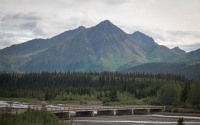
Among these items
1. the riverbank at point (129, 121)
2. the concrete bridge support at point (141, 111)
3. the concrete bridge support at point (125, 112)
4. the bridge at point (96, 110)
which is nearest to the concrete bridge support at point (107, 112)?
the bridge at point (96, 110)

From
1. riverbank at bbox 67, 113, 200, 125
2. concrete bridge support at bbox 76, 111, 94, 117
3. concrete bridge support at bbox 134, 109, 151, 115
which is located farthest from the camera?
concrete bridge support at bbox 134, 109, 151, 115

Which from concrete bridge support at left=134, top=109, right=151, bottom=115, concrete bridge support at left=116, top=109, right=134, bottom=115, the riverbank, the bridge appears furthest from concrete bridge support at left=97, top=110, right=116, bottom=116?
the riverbank

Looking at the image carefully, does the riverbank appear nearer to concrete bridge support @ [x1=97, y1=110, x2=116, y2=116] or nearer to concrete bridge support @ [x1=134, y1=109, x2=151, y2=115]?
concrete bridge support @ [x1=97, y1=110, x2=116, y2=116]

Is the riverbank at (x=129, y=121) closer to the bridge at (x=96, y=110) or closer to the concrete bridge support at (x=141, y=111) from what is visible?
the bridge at (x=96, y=110)

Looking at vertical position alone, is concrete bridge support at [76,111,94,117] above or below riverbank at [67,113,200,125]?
above

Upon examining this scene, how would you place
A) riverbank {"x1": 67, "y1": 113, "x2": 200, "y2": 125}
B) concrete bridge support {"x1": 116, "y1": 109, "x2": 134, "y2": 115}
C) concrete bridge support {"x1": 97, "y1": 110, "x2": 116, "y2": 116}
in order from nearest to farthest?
riverbank {"x1": 67, "y1": 113, "x2": 200, "y2": 125}
concrete bridge support {"x1": 97, "y1": 110, "x2": 116, "y2": 116}
concrete bridge support {"x1": 116, "y1": 109, "x2": 134, "y2": 115}

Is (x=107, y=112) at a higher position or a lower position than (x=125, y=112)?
higher

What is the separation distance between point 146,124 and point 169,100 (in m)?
72.3

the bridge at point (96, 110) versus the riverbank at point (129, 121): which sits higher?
the bridge at point (96, 110)

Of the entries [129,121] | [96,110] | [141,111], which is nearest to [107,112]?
[96,110]

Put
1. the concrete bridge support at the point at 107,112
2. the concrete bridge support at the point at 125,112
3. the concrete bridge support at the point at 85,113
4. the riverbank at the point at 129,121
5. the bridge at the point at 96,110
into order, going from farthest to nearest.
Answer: the concrete bridge support at the point at 125,112
the concrete bridge support at the point at 107,112
the concrete bridge support at the point at 85,113
the bridge at the point at 96,110
the riverbank at the point at 129,121

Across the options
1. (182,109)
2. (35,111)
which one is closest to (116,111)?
(182,109)

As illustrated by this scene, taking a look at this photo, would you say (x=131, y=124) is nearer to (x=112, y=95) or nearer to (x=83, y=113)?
(x=83, y=113)

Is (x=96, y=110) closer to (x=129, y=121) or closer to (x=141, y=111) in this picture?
(x=129, y=121)
